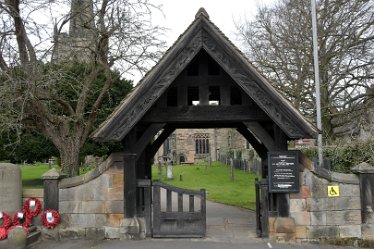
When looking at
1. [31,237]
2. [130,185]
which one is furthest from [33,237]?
[130,185]

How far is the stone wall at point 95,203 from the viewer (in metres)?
8.62

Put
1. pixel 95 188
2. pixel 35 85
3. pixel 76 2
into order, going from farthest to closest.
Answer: pixel 76 2, pixel 35 85, pixel 95 188

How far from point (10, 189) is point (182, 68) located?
4.72m

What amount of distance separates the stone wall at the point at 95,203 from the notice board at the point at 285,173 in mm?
3326

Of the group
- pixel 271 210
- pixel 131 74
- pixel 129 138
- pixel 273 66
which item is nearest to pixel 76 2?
pixel 131 74

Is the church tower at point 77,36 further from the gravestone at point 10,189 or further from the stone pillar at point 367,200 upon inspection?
the stone pillar at point 367,200

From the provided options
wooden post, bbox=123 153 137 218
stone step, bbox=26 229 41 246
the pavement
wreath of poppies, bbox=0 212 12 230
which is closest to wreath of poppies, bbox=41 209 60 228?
stone step, bbox=26 229 41 246

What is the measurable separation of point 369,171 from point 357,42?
1234 centimetres

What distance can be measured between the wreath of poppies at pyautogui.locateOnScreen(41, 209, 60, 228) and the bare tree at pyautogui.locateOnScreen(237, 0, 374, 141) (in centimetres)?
1332

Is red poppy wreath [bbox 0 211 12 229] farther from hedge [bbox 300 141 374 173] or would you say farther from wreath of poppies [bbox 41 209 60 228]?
hedge [bbox 300 141 374 173]

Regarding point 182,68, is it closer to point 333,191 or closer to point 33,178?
point 333,191

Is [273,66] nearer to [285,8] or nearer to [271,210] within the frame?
[285,8]

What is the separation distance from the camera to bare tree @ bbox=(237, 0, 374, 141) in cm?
1900

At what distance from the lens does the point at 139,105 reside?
8156 mm
